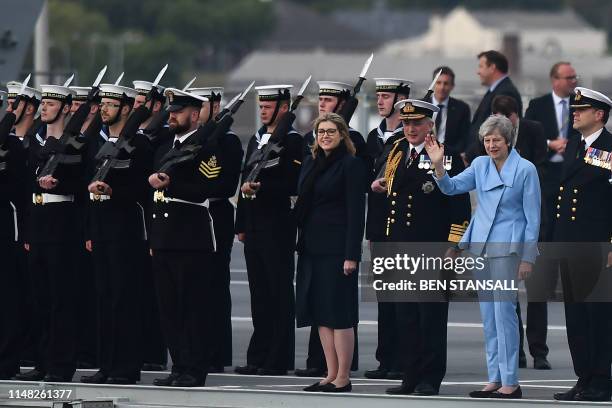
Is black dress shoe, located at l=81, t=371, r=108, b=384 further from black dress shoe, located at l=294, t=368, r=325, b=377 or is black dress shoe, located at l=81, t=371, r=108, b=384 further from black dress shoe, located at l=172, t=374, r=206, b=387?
black dress shoe, located at l=294, t=368, r=325, b=377

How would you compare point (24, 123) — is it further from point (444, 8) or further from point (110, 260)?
point (444, 8)

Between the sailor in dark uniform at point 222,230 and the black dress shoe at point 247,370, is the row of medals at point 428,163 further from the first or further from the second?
the black dress shoe at point 247,370

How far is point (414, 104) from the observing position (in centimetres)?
1328

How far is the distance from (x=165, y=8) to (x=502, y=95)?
139091 millimetres

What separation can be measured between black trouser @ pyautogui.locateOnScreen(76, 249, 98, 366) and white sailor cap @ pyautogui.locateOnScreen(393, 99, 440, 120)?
A: 2.66 metres

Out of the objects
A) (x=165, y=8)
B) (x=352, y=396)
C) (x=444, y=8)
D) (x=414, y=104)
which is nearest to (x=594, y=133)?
(x=414, y=104)

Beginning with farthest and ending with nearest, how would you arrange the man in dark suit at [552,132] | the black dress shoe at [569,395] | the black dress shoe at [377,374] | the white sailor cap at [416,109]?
the man in dark suit at [552,132], the black dress shoe at [377,374], the white sailor cap at [416,109], the black dress shoe at [569,395]

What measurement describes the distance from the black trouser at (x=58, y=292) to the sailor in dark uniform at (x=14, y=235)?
305 millimetres

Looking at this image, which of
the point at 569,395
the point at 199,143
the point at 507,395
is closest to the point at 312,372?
the point at 199,143

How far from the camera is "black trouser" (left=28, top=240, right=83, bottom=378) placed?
1422cm

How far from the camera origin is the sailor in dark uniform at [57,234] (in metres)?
14.2

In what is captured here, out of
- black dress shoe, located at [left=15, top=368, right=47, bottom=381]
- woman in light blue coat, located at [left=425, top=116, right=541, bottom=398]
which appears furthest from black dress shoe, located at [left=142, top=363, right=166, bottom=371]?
woman in light blue coat, located at [left=425, top=116, right=541, bottom=398]

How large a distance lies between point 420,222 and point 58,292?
2722 mm

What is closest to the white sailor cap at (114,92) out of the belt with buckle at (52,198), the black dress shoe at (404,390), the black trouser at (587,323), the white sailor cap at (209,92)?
the white sailor cap at (209,92)
